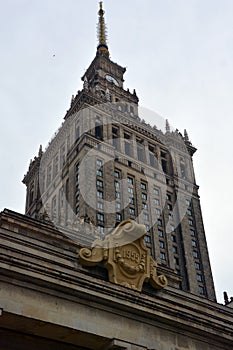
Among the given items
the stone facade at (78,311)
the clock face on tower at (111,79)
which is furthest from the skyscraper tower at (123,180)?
the stone facade at (78,311)

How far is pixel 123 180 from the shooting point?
335ft

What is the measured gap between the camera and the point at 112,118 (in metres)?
114

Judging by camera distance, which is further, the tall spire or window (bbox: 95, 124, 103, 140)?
the tall spire

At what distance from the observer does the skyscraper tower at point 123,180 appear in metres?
96.2

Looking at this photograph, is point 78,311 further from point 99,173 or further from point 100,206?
point 99,173

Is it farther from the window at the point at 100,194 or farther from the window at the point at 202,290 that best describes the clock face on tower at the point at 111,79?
the window at the point at 202,290

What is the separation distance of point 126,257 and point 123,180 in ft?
240

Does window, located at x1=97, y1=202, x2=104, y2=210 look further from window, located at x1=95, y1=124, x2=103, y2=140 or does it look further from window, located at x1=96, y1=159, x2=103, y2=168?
window, located at x1=95, y1=124, x2=103, y2=140

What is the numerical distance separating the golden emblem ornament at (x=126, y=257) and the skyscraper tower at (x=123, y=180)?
5708 centimetres

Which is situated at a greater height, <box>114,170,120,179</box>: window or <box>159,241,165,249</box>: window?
<box>114,170,120,179</box>: window

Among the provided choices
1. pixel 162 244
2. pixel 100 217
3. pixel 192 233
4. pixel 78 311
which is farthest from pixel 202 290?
pixel 78 311

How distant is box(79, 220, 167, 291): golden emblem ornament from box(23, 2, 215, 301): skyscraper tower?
187 feet

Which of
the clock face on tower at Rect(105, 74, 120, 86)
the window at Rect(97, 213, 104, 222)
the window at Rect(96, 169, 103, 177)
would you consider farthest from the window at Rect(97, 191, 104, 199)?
the clock face on tower at Rect(105, 74, 120, 86)

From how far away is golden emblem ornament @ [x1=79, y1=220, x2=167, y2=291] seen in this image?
2816 cm
